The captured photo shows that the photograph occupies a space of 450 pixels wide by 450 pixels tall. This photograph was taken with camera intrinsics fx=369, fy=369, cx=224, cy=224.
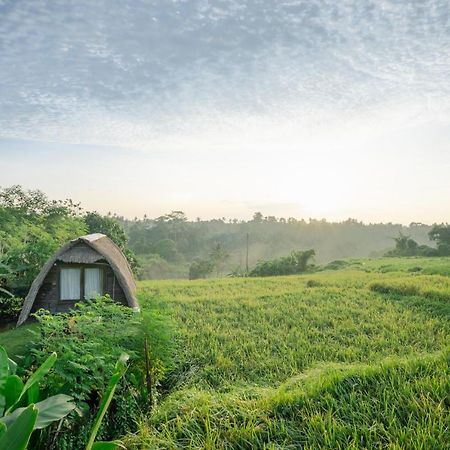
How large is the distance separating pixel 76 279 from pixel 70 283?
19 cm

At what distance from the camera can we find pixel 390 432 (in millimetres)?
3680

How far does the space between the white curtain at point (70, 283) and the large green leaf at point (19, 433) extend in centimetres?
861

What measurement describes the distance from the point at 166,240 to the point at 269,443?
56.4 meters

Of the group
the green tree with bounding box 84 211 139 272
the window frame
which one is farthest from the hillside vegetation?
the green tree with bounding box 84 211 139 272

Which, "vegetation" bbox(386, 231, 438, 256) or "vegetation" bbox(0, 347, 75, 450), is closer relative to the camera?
"vegetation" bbox(0, 347, 75, 450)

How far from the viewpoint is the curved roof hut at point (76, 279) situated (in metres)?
9.90

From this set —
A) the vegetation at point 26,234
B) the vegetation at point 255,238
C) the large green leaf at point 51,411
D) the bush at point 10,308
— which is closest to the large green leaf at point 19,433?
the large green leaf at point 51,411

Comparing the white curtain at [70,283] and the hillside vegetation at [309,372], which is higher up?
the white curtain at [70,283]

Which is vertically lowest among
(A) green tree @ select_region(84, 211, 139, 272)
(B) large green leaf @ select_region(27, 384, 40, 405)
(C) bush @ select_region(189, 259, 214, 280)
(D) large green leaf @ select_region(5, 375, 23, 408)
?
(C) bush @ select_region(189, 259, 214, 280)

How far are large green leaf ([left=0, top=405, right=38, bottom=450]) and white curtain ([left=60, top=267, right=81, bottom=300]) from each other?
8614mm

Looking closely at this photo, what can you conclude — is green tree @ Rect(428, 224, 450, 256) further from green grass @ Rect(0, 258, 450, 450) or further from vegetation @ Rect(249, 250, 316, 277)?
green grass @ Rect(0, 258, 450, 450)

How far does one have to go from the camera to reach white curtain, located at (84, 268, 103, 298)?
10.5 meters

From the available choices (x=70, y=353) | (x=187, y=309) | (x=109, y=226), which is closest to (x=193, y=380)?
(x=70, y=353)

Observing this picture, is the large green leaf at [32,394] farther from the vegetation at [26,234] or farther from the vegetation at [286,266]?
the vegetation at [286,266]
